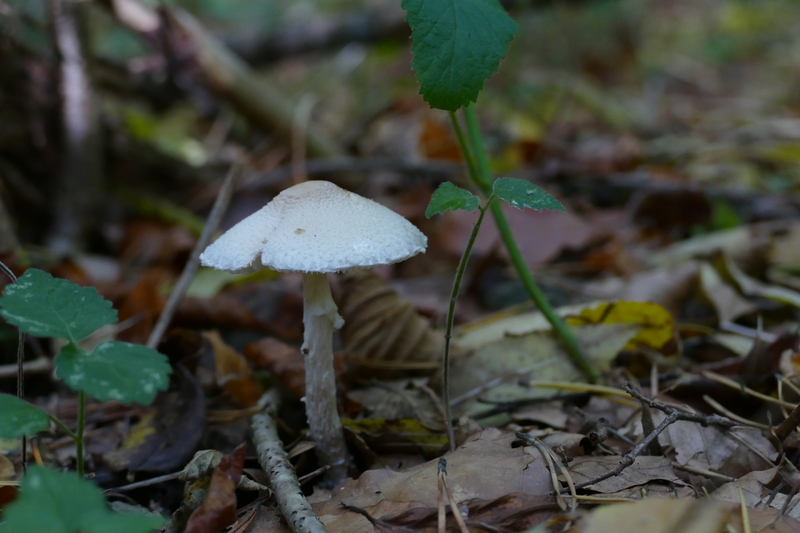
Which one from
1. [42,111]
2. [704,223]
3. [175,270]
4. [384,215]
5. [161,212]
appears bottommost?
[704,223]

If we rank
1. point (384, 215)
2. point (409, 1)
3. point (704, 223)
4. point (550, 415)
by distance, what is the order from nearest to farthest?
1. point (409, 1)
2. point (384, 215)
3. point (550, 415)
4. point (704, 223)

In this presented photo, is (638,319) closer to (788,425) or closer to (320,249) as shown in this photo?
(788,425)

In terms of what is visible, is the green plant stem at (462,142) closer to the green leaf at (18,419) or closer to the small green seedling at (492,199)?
the small green seedling at (492,199)

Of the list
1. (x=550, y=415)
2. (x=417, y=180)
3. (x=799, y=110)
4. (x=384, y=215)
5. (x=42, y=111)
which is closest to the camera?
(x=384, y=215)

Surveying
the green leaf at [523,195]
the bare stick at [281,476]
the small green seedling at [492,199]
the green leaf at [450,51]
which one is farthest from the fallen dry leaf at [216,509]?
the green leaf at [450,51]

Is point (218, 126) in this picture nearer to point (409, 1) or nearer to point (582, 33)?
point (409, 1)

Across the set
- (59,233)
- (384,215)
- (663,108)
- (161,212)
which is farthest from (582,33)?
(384,215)

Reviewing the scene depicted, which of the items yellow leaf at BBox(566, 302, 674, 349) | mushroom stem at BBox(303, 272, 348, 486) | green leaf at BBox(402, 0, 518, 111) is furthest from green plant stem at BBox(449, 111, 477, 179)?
yellow leaf at BBox(566, 302, 674, 349)
